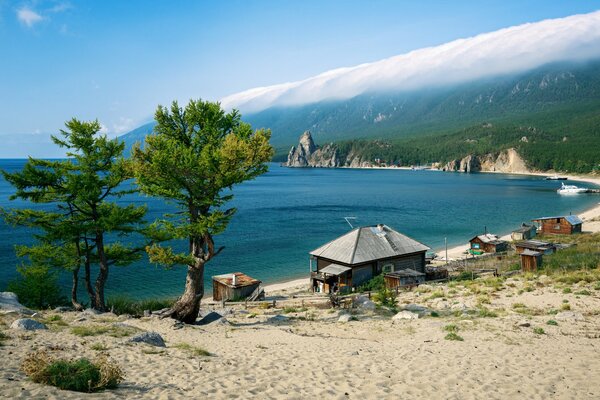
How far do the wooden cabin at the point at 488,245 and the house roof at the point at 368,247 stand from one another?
17.4 meters

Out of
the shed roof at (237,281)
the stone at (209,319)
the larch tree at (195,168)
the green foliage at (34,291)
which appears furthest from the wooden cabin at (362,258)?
the green foliage at (34,291)

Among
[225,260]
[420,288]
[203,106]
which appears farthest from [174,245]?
[203,106]

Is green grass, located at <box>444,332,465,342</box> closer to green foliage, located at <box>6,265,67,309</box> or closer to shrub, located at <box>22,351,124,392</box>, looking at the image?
shrub, located at <box>22,351,124,392</box>

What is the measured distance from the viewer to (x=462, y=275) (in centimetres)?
3438

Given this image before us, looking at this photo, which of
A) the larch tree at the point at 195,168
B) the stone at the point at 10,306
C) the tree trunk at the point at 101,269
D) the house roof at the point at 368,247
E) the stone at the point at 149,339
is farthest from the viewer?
the house roof at the point at 368,247

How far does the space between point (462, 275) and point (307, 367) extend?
26.9 meters

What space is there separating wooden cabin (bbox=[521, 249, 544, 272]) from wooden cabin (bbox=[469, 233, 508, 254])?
1714 centimetres

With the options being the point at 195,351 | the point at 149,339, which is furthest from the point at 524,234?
the point at 149,339

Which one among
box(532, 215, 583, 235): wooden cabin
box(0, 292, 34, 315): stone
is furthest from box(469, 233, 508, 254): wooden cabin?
box(0, 292, 34, 315): stone

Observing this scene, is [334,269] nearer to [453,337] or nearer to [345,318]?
[345,318]

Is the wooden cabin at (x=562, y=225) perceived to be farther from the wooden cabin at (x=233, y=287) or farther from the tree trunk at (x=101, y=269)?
the tree trunk at (x=101, y=269)

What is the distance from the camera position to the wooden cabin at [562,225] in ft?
191

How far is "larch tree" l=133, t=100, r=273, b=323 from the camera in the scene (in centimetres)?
1692

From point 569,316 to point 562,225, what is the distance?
49.3m
